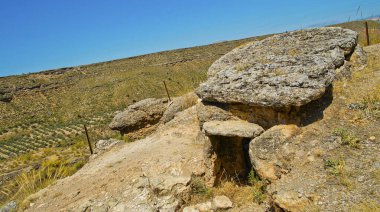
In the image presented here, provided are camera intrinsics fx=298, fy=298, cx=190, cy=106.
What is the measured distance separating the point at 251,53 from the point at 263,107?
2.70 meters

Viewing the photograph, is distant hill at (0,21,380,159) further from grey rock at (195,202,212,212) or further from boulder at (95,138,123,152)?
grey rock at (195,202,212,212)

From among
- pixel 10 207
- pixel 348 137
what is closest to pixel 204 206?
pixel 348 137

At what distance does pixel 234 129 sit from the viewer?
673 cm

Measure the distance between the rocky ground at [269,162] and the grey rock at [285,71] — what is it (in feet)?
0.14

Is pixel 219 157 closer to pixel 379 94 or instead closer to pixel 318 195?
pixel 318 195

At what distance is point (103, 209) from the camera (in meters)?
6.23

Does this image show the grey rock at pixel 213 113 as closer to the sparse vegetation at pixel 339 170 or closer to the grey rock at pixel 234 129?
the grey rock at pixel 234 129

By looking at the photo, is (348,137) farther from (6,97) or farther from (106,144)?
(6,97)

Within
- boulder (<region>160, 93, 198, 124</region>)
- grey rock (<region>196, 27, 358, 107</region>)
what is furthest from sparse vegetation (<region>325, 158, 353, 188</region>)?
boulder (<region>160, 93, 198, 124</region>)

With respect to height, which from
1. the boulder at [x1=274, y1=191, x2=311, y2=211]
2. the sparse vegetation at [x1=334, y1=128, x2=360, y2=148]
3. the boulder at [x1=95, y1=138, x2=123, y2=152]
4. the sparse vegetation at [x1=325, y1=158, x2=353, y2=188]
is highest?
the sparse vegetation at [x1=334, y1=128, x2=360, y2=148]

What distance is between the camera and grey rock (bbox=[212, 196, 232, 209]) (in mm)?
6086

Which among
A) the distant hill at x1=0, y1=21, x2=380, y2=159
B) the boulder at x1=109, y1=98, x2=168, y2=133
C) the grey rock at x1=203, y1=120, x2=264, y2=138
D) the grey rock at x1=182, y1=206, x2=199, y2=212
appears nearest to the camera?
the grey rock at x1=182, y1=206, x2=199, y2=212

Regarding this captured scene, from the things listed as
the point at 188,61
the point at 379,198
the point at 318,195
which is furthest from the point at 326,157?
the point at 188,61

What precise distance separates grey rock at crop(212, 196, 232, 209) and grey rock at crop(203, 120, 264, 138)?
53.4 inches
